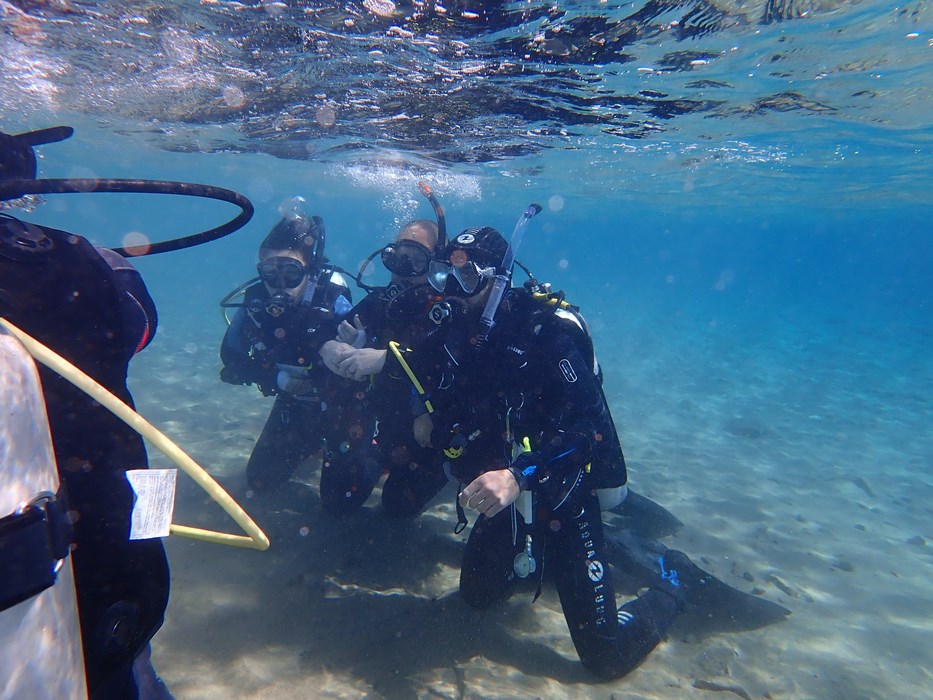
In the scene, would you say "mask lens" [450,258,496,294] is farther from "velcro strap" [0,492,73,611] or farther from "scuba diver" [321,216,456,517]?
"velcro strap" [0,492,73,611]

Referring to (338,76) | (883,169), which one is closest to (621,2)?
(338,76)

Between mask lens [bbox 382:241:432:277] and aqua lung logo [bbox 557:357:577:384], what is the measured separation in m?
2.67

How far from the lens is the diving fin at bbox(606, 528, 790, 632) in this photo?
18.2ft

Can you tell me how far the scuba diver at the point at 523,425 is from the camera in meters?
4.63

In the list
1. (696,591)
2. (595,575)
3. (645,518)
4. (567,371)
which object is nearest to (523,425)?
(567,371)

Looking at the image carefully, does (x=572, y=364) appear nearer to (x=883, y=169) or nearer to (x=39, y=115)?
(x=39, y=115)

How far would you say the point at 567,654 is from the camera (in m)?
4.92

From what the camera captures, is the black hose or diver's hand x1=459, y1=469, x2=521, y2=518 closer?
the black hose

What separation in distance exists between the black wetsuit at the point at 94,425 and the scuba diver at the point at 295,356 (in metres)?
4.65

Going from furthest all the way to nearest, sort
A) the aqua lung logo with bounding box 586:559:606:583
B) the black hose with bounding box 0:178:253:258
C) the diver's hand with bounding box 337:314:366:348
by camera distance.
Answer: the diver's hand with bounding box 337:314:366:348, the aqua lung logo with bounding box 586:559:606:583, the black hose with bounding box 0:178:253:258

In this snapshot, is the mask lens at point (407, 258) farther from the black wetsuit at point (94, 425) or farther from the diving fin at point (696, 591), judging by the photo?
the black wetsuit at point (94, 425)

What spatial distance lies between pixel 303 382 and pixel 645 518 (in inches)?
212

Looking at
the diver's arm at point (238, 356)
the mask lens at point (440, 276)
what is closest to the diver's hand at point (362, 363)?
the mask lens at point (440, 276)

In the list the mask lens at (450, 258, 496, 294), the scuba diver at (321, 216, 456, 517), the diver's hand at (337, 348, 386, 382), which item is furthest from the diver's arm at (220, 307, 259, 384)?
the mask lens at (450, 258, 496, 294)
